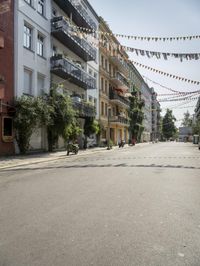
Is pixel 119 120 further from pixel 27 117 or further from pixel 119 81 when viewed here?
pixel 27 117

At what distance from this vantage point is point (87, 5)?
130 feet

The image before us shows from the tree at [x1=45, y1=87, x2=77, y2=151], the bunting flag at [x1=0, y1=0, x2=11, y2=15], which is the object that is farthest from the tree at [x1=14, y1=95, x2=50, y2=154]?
the bunting flag at [x1=0, y1=0, x2=11, y2=15]

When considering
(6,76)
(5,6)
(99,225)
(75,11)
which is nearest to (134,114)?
(75,11)

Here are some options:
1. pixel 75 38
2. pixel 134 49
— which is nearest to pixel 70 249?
pixel 134 49

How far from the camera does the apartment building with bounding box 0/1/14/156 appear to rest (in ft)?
69.4

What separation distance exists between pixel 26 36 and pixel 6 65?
4.18 m

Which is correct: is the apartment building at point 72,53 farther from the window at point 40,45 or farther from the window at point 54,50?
the window at point 40,45

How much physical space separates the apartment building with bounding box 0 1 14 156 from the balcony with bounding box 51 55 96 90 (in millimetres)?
6097

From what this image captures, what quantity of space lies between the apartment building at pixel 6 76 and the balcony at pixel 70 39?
6186 mm

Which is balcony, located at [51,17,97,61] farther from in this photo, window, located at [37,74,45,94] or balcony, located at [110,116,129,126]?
balcony, located at [110,116,129,126]

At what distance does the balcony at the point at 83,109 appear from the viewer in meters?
32.1

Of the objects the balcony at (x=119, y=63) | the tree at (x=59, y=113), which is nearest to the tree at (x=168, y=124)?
the balcony at (x=119, y=63)

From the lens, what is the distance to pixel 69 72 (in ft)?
98.8

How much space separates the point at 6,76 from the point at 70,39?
10348 millimetres
